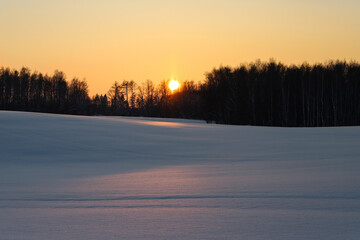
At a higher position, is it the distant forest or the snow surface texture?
the distant forest

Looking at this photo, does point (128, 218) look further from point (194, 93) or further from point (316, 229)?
point (194, 93)

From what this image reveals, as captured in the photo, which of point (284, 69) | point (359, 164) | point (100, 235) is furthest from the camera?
point (284, 69)

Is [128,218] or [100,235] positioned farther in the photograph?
[128,218]

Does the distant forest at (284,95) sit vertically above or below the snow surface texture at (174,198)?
above

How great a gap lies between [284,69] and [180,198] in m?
50.9

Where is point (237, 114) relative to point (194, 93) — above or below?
below

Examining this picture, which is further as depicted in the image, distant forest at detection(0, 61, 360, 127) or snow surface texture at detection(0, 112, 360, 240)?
distant forest at detection(0, 61, 360, 127)

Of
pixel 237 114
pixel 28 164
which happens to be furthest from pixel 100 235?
pixel 237 114

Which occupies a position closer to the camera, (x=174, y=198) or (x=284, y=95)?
(x=174, y=198)

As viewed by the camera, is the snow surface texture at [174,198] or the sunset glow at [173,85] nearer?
the snow surface texture at [174,198]

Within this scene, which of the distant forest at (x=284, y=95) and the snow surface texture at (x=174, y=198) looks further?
the distant forest at (x=284, y=95)

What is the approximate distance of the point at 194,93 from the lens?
83.4m

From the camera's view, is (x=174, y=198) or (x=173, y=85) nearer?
(x=174, y=198)

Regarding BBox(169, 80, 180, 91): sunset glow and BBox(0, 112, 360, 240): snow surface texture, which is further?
BBox(169, 80, 180, 91): sunset glow
